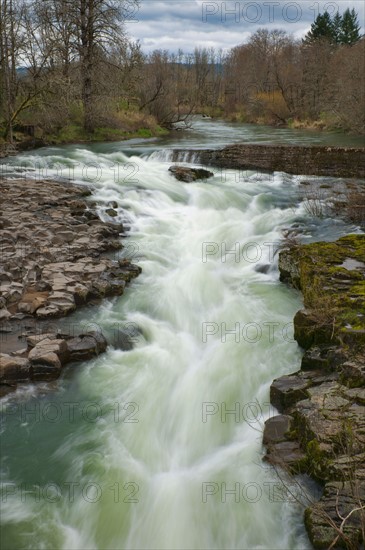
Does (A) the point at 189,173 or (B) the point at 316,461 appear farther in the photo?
(A) the point at 189,173

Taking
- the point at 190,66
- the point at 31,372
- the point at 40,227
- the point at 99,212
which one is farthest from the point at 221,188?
the point at 190,66

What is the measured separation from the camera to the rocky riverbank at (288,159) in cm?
1652

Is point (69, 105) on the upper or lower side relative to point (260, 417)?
upper

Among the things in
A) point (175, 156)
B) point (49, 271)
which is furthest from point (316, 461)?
point (175, 156)

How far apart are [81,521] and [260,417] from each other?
232 cm

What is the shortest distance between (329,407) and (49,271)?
550 cm

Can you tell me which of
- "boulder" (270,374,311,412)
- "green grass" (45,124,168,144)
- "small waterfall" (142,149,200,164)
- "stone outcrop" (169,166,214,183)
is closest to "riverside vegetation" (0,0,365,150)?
"green grass" (45,124,168,144)

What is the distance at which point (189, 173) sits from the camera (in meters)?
15.9

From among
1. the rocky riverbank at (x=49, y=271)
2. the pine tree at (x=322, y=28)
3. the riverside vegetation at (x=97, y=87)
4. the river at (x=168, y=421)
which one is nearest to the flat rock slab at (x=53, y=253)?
the rocky riverbank at (x=49, y=271)

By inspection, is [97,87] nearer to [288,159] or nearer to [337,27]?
[288,159]

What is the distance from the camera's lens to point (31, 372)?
6273mm

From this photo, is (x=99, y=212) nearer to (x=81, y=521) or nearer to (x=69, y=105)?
(x=81, y=521)

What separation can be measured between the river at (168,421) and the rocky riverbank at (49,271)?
25 centimetres

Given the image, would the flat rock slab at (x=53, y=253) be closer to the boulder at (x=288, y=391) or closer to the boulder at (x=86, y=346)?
the boulder at (x=86, y=346)
